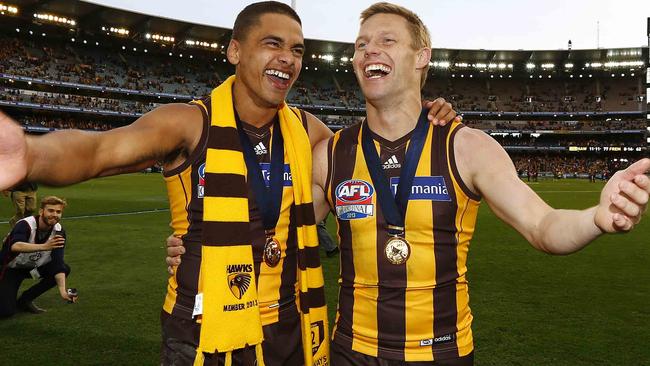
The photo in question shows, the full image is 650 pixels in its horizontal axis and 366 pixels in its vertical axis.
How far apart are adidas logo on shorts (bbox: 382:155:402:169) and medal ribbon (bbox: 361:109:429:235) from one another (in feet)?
0.15

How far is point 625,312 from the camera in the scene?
578cm

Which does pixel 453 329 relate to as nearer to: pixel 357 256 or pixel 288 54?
pixel 357 256

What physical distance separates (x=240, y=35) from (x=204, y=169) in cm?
91

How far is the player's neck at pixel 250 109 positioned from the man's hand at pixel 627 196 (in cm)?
191

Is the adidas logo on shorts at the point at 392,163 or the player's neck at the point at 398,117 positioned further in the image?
the player's neck at the point at 398,117

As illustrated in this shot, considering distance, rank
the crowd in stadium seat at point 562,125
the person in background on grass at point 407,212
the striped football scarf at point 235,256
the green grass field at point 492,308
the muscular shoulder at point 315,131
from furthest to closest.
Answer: the crowd in stadium seat at point 562,125
the green grass field at point 492,308
the muscular shoulder at point 315,131
the striped football scarf at point 235,256
the person in background on grass at point 407,212

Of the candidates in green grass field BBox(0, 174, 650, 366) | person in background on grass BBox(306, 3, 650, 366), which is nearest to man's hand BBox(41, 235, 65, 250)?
green grass field BBox(0, 174, 650, 366)

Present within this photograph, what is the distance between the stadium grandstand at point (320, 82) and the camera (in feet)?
165

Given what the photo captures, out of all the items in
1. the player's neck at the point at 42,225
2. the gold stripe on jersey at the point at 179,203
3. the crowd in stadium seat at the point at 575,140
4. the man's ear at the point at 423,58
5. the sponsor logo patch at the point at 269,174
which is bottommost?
the player's neck at the point at 42,225

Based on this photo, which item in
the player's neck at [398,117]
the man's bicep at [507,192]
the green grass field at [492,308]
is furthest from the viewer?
the green grass field at [492,308]

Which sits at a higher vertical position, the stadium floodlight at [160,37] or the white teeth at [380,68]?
the stadium floodlight at [160,37]

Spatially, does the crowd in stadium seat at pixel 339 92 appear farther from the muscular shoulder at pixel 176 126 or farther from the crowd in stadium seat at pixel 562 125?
the muscular shoulder at pixel 176 126

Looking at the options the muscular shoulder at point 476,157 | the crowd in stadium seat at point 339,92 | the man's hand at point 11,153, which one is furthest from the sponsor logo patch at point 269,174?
the crowd in stadium seat at point 339,92

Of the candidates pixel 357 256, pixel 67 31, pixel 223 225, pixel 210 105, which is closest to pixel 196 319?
pixel 223 225
